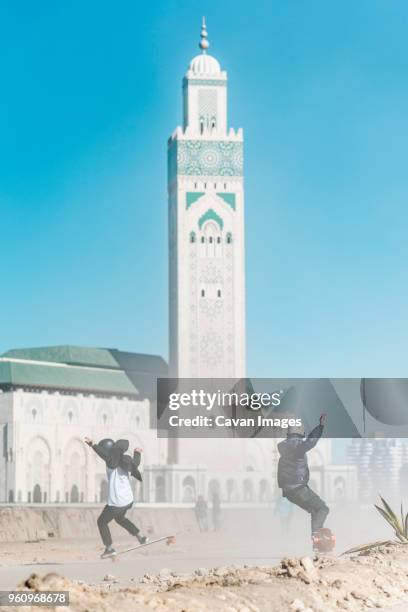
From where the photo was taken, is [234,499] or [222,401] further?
[234,499]

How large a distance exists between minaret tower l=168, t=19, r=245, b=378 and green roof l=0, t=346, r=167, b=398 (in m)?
8.45

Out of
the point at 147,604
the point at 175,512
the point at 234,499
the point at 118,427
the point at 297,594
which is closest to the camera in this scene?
the point at 147,604

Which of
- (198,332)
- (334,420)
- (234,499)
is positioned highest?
(198,332)

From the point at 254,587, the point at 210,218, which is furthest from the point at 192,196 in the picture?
the point at 254,587

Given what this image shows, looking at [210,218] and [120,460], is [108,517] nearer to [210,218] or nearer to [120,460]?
[120,460]

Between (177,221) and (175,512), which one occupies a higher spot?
(177,221)

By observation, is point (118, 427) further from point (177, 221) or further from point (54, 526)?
point (54, 526)

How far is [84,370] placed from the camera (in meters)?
83.9

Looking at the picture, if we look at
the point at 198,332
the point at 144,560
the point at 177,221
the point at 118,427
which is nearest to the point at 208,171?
the point at 177,221

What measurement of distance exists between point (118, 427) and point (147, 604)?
74.7 m

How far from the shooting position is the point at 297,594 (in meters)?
9.41

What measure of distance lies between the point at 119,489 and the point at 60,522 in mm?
38069

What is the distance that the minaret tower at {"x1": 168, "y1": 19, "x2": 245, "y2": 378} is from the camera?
254 feet

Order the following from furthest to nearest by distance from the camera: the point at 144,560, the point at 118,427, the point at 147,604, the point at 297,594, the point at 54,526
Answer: the point at 118,427
the point at 54,526
the point at 144,560
the point at 297,594
the point at 147,604
